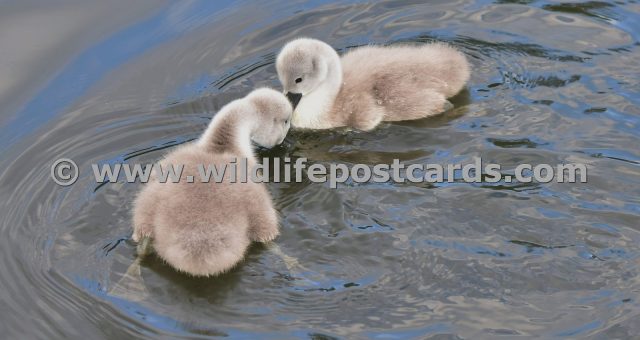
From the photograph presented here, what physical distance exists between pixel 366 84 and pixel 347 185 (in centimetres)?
94

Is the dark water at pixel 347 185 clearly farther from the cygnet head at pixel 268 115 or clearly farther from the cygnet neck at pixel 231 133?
the cygnet neck at pixel 231 133

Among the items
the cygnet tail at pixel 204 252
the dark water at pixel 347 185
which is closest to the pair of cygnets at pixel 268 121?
the cygnet tail at pixel 204 252

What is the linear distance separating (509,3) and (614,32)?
2.90ft

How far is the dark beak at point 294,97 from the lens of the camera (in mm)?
6168

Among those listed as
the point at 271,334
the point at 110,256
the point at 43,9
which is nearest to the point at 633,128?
the point at 271,334

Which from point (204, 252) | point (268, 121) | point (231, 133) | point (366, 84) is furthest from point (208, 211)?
point (366, 84)

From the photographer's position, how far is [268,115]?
5.68 meters

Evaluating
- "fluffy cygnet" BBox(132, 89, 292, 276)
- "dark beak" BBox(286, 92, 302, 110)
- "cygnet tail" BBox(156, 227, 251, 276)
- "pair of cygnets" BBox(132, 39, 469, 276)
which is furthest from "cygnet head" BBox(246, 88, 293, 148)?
"cygnet tail" BBox(156, 227, 251, 276)

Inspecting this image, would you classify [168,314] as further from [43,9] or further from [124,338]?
[43,9]

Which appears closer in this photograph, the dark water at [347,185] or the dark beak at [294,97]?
the dark water at [347,185]

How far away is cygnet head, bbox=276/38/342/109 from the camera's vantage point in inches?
236

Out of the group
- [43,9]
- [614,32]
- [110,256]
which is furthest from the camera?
[43,9]

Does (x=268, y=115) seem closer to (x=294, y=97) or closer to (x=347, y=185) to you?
(x=294, y=97)

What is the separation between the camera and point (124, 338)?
4.39 metres
